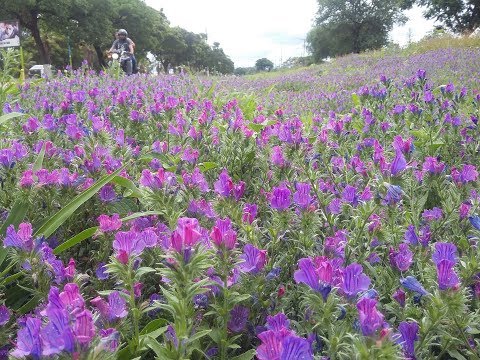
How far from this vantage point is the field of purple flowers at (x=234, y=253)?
3.17 feet

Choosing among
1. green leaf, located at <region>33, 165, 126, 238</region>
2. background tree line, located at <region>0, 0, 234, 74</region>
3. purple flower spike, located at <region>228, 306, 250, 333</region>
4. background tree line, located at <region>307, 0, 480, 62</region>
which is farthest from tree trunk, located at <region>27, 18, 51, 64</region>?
purple flower spike, located at <region>228, 306, 250, 333</region>

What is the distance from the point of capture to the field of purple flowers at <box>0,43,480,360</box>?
966 mm

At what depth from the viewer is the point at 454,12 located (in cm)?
3244

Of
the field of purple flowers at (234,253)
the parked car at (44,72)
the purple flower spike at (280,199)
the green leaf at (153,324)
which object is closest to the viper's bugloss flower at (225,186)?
the field of purple flowers at (234,253)

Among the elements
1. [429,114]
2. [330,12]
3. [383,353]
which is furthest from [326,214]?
[330,12]

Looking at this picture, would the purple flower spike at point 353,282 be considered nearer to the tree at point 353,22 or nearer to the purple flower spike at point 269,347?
the purple flower spike at point 269,347

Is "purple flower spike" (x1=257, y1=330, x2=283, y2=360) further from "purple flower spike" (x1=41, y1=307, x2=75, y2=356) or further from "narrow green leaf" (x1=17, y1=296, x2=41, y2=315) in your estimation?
"narrow green leaf" (x1=17, y1=296, x2=41, y2=315)

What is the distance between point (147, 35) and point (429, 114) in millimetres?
44135

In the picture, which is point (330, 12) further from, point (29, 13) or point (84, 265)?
point (84, 265)

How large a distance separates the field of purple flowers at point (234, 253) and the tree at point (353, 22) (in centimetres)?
5064

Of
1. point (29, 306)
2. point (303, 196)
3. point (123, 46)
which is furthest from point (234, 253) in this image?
point (123, 46)

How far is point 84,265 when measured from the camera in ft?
5.54

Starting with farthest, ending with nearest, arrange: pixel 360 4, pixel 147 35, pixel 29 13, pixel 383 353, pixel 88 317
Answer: pixel 360 4 → pixel 147 35 → pixel 29 13 → pixel 383 353 → pixel 88 317

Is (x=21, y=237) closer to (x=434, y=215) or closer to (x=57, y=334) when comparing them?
(x=57, y=334)
